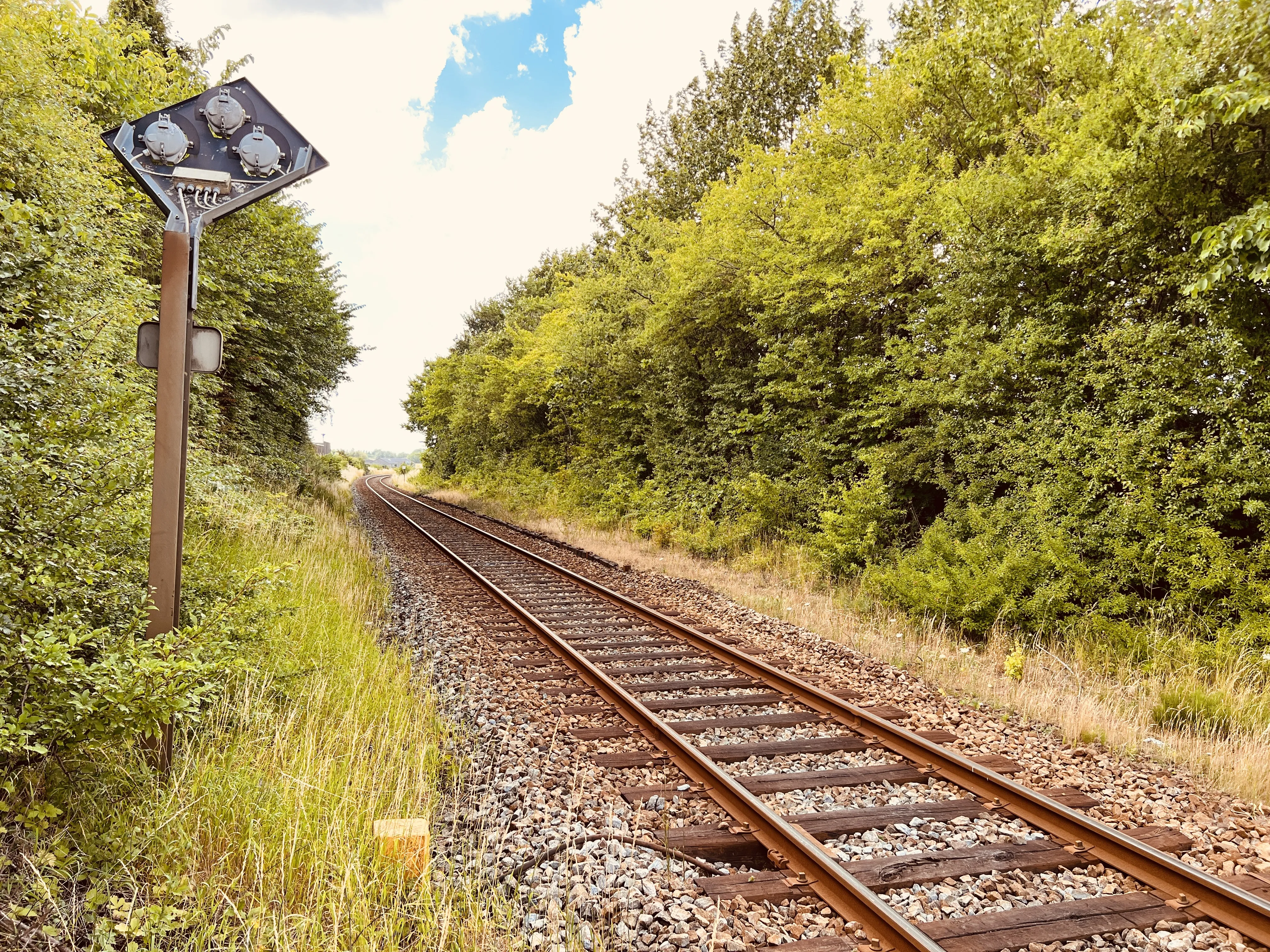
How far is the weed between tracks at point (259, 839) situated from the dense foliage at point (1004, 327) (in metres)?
6.87

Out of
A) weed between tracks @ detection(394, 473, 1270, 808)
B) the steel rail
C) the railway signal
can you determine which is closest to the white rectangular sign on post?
the railway signal

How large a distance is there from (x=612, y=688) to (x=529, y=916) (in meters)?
2.81

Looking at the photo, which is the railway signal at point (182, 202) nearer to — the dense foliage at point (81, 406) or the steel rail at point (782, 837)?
the dense foliage at point (81, 406)

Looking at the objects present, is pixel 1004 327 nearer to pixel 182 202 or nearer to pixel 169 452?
pixel 182 202

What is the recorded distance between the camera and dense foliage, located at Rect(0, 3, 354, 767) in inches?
115

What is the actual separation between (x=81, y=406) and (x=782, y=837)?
552cm

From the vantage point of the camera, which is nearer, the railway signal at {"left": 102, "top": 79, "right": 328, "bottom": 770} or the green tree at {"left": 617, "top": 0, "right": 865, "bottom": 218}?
the railway signal at {"left": 102, "top": 79, "right": 328, "bottom": 770}

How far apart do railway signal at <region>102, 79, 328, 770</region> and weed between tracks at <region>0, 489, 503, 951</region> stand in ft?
1.30

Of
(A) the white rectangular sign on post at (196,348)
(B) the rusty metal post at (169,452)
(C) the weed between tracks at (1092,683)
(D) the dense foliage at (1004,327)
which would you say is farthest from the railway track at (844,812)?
(D) the dense foliage at (1004,327)

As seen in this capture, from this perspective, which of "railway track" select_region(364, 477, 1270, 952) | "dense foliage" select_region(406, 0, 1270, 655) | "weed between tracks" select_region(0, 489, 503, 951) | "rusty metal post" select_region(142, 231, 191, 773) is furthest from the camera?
"dense foliage" select_region(406, 0, 1270, 655)

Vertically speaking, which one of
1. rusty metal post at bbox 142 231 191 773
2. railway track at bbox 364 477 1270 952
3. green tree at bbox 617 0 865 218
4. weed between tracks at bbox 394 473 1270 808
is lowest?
railway track at bbox 364 477 1270 952

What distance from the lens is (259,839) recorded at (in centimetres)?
326

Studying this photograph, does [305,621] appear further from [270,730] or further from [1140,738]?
[1140,738]

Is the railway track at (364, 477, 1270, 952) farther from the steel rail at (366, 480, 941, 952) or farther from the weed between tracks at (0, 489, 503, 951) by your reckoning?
the weed between tracks at (0, 489, 503, 951)
